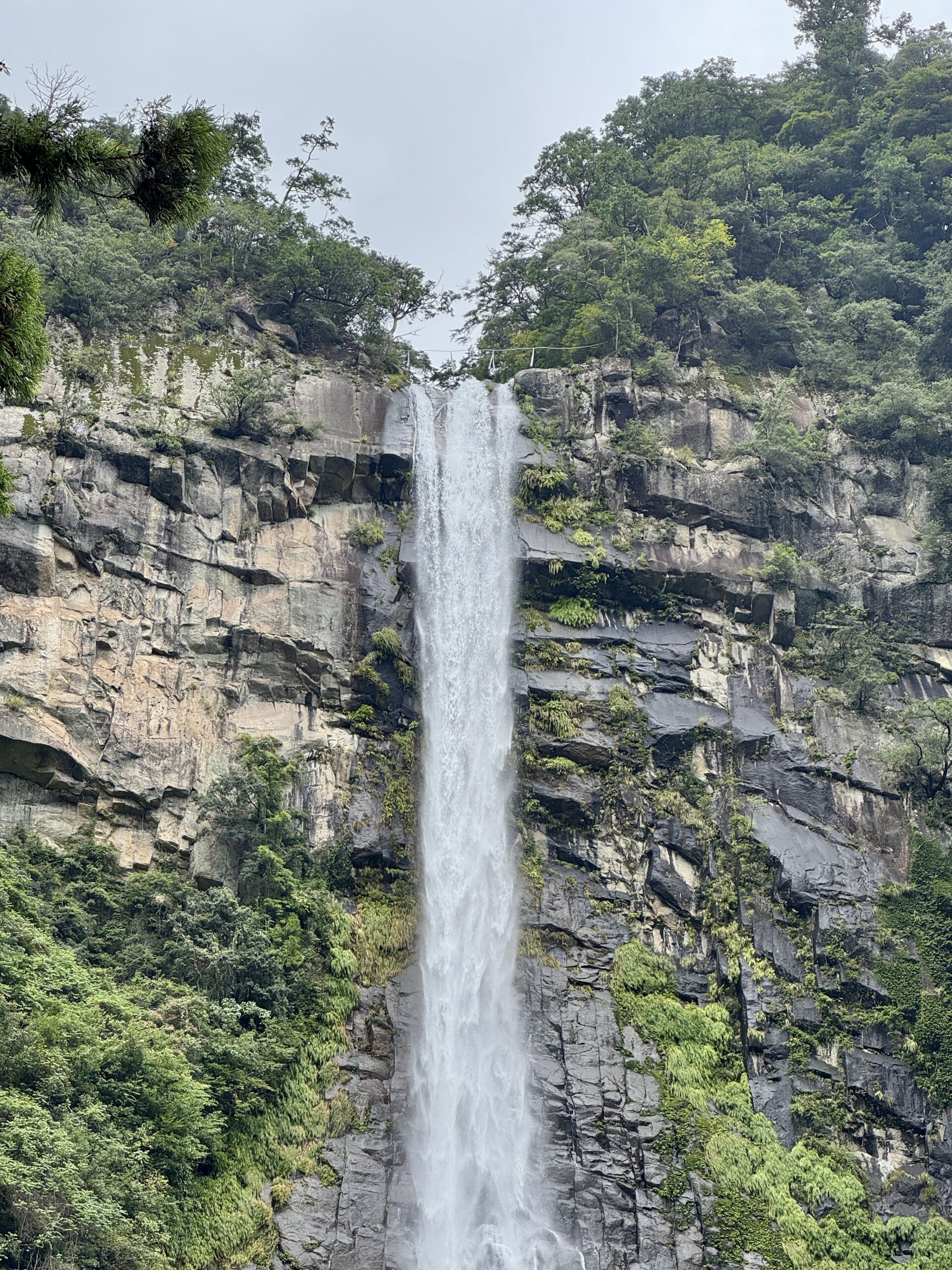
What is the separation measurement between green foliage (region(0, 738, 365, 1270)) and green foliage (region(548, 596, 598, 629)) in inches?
263

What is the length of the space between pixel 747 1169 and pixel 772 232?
24.7 meters

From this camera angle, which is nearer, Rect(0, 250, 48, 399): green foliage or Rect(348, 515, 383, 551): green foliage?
Rect(0, 250, 48, 399): green foliage

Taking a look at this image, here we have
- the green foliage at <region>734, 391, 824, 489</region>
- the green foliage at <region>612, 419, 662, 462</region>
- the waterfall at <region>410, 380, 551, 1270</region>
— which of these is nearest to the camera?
the waterfall at <region>410, 380, 551, 1270</region>

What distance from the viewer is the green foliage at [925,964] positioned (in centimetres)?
2184

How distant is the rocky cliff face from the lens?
20.9 meters

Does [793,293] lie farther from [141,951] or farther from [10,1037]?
[10,1037]

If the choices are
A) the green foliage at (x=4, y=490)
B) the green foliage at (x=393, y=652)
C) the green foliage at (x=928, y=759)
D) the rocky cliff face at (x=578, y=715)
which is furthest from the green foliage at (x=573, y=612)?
the green foliage at (x=4, y=490)

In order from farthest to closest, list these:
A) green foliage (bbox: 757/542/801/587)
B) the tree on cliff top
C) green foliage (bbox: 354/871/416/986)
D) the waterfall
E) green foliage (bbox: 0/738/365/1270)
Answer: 1. green foliage (bbox: 757/542/801/587)
2. green foliage (bbox: 354/871/416/986)
3. the waterfall
4. green foliage (bbox: 0/738/365/1270)
5. the tree on cliff top

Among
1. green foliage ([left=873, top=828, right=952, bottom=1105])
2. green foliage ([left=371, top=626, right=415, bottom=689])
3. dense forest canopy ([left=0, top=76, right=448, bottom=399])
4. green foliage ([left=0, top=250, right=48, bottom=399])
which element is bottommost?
green foliage ([left=873, top=828, right=952, bottom=1105])

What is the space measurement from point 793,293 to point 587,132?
30.3 ft

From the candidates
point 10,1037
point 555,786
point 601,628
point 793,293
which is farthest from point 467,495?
point 10,1037

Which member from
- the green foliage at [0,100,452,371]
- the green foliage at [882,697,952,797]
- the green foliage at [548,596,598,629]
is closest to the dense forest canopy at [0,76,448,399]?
the green foliage at [0,100,452,371]

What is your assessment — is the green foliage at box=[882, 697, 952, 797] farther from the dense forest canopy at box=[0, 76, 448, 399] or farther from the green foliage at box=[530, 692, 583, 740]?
the dense forest canopy at box=[0, 76, 448, 399]

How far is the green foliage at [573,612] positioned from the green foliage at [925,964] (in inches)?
290
